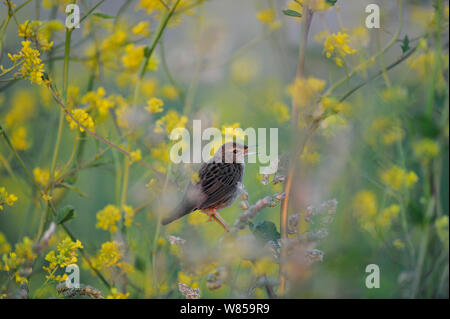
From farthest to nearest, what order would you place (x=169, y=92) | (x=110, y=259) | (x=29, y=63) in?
(x=169, y=92) → (x=110, y=259) → (x=29, y=63)

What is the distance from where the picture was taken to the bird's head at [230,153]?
2.96 ft

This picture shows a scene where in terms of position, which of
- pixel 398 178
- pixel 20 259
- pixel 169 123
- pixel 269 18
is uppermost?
pixel 269 18

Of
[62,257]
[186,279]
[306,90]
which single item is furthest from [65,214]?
[306,90]

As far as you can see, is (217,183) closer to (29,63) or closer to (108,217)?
(108,217)

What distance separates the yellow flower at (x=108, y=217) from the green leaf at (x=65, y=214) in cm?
8

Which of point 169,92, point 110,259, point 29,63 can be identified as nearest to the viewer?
point 29,63

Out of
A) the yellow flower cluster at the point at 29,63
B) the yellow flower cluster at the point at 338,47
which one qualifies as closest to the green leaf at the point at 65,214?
the yellow flower cluster at the point at 29,63

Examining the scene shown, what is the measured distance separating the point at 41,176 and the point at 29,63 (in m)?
0.25

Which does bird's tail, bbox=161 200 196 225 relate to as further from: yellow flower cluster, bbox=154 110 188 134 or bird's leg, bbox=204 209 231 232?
yellow flower cluster, bbox=154 110 188 134

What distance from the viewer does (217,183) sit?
2.94 feet

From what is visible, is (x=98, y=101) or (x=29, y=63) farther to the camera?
(x=98, y=101)

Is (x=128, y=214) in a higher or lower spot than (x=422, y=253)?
higher
